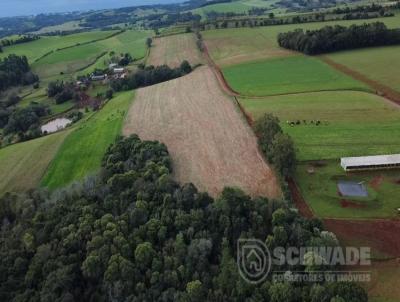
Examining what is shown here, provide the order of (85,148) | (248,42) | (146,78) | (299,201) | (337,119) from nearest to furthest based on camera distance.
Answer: (299,201) → (337,119) → (85,148) → (146,78) → (248,42)

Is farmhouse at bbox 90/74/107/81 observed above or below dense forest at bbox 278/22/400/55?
below

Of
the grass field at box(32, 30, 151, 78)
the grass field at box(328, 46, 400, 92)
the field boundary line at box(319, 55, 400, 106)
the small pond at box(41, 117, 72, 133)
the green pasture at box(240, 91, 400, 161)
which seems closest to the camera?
the green pasture at box(240, 91, 400, 161)

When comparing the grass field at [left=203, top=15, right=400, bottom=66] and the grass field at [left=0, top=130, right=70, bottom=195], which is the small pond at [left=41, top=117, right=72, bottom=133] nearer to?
the grass field at [left=0, top=130, right=70, bottom=195]

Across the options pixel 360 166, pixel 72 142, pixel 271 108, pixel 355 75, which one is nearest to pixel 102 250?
pixel 360 166

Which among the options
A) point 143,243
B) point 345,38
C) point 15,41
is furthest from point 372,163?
point 15,41

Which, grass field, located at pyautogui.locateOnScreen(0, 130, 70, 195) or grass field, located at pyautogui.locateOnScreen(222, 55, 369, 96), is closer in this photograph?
grass field, located at pyautogui.locateOnScreen(0, 130, 70, 195)

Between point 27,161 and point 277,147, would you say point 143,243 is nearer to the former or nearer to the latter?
point 277,147

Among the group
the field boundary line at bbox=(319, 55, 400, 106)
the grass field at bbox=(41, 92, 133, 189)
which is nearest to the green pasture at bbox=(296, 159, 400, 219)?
the field boundary line at bbox=(319, 55, 400, 106)
